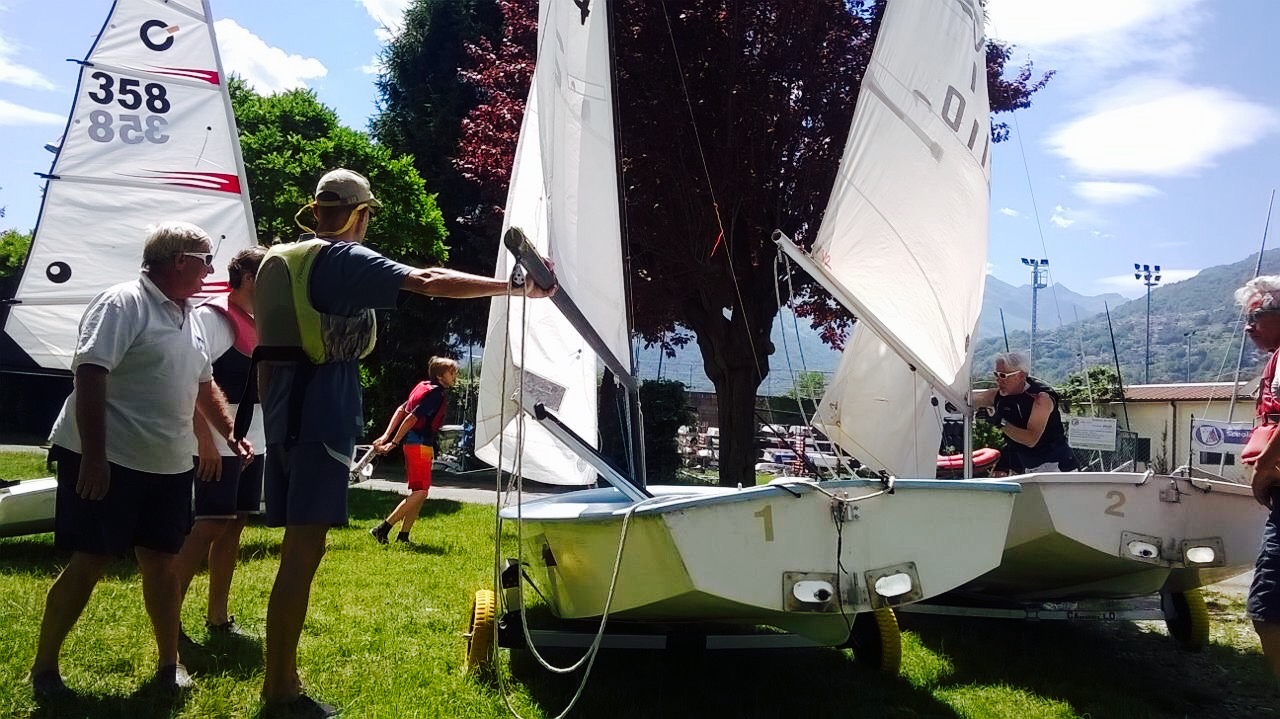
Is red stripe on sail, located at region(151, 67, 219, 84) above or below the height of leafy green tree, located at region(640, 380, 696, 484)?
above

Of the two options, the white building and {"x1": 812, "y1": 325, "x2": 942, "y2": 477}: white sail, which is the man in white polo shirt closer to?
{"x1": 812, "y1": 325, "x2": 942, "y2": 477}: white sail

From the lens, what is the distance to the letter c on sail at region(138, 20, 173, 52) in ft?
21.9

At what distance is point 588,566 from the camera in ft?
9.73

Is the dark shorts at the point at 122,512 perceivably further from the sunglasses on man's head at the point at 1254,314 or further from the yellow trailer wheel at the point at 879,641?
the sunglasses on man's head at the point at 1254,314

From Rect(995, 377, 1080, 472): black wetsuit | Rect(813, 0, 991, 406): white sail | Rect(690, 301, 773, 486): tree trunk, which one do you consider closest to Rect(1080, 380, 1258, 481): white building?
Rect(690, 301, 773, 486): tree trunk

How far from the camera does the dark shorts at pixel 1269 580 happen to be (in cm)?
281

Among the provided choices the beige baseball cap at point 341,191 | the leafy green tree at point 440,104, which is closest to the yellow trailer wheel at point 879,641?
the beige baseball cap at point 341,191

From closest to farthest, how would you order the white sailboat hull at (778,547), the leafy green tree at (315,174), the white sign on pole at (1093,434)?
the white sailboat hull at (778,547) < the white sign on pole at (1093,434) < the leafy green tree at (315,174)

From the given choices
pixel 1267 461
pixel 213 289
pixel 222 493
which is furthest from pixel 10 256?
pixel 1267 461

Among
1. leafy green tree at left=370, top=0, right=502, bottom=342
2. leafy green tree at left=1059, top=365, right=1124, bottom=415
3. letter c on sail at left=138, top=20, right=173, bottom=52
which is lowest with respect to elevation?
leafy green tree at left=1059, top=365, right=1124, bottom=415

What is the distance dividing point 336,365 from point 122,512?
86 cm

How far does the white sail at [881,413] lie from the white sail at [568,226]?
247 cm

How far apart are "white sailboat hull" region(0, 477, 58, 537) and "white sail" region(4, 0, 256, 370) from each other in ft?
5.88

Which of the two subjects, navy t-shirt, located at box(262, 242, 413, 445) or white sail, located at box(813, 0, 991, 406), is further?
white sail, located at box(813, 0, 991, 406)
